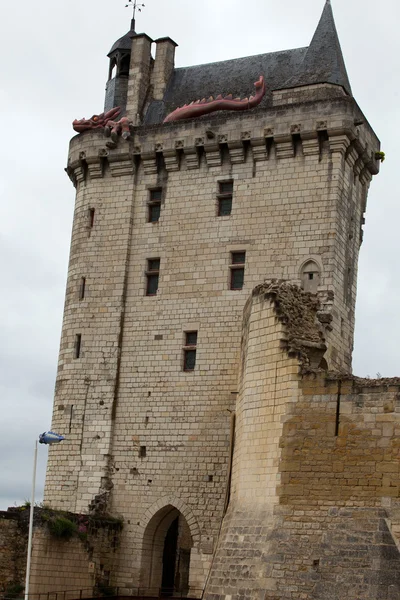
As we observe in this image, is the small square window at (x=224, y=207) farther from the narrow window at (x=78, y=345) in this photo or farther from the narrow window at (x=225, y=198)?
the narrow window at (x=78, y=345)

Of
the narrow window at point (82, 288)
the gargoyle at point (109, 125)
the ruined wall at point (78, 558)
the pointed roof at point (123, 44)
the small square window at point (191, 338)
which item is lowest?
the ruined wall at point (78, 558)

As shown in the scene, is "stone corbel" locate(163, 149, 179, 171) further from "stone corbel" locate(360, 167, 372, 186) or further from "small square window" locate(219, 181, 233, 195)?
"stone corbel" locate(360, 167, 372, 186)

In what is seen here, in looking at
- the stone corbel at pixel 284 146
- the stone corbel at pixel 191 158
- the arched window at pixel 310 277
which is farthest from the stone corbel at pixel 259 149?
the arched window at pixel 310 277

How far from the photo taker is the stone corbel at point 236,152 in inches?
1207

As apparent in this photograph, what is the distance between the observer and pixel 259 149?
3041 centimetres

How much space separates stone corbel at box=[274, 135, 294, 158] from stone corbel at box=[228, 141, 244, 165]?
1016 mm

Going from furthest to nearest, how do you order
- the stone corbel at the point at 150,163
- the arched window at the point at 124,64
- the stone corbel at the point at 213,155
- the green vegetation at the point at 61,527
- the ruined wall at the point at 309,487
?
the arched window at the point at 124,64
the stone corbel at the point at 150,163
the stone corbel at the point at 213,155
the green vegetation at the point at 61,527
the ruined wall at the point at 309,487

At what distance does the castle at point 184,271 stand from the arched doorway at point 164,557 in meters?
0.05

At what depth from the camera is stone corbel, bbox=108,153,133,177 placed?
32.3 m

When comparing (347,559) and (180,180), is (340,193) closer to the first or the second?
(180,180)

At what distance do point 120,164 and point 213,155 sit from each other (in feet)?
9.45

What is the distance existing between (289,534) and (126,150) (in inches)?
564

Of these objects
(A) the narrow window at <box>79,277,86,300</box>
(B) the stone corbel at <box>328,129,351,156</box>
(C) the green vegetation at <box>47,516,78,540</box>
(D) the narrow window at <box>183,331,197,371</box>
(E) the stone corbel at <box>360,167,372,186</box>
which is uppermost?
(B) the stone corbel at <box>328,129,351,156</box>

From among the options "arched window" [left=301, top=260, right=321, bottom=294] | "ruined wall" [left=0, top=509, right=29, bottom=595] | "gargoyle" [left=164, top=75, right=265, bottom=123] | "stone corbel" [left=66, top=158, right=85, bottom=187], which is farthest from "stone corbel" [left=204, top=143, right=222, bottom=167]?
"ruined wall" [left=0, top=509, right=29, bottom=595]
